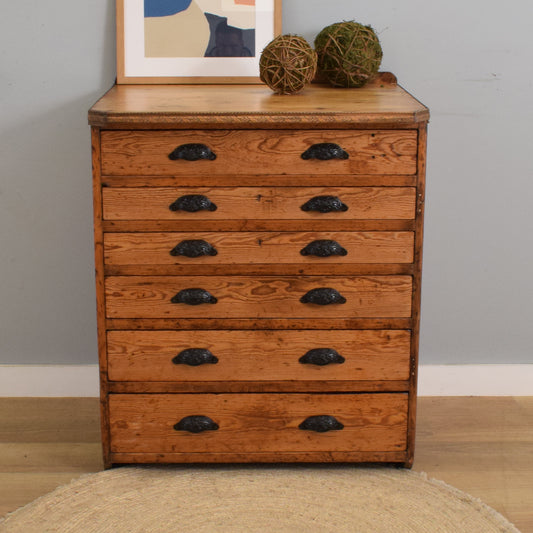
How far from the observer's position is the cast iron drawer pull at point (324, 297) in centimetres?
208

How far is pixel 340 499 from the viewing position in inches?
81.7

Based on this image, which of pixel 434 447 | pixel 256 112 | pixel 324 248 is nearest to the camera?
pixel 256 112

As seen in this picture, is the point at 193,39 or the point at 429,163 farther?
the point at 429,163

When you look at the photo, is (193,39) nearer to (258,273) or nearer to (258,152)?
(258,152)

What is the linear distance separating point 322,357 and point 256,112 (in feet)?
2.20

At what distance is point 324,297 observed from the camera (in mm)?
2078

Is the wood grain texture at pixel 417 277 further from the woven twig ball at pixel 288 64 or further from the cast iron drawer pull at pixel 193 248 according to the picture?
the cast iron drawer pull at pixel 193 248

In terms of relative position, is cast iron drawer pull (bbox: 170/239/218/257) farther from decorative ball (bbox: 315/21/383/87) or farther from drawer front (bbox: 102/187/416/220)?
decorative ball (bbox: 315/21/383/87)

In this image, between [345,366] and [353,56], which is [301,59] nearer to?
[353,56]

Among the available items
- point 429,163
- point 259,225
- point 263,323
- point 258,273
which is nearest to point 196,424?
point 263,323

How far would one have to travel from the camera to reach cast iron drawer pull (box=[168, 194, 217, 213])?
2.02 metres

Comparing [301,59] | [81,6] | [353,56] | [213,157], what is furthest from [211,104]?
[81,6]

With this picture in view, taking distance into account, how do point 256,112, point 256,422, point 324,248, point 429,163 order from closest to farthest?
1. point 256,112
2. point 324,248
3. point 256,422
4. point 429,163

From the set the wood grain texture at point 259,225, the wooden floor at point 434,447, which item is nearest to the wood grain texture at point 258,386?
the wooden floor at point 434,447
